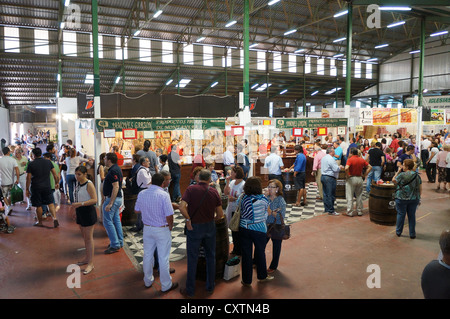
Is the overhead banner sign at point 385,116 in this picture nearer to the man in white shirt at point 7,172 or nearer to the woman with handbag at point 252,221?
the woman with handbag at point 252,221

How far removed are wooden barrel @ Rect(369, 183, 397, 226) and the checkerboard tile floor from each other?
1.38m

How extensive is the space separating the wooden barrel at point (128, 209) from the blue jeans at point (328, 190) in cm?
415

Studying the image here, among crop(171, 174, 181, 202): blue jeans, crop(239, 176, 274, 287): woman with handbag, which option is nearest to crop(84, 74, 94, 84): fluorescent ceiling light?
Answer: crop(171, 174, 181, 202): blue jeans

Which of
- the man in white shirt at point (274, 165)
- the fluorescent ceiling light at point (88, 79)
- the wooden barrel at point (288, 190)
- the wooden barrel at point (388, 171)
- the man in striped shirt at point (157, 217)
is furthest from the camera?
the fluorescent ceiling light at point (88, 79)

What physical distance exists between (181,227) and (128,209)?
3.80ft

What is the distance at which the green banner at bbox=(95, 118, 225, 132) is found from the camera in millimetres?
7704

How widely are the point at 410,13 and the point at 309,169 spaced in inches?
Result: 308

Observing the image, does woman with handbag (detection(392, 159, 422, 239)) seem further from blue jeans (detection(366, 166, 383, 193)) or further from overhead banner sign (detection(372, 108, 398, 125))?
overhead banner sign (detection(372, 108, 398, 125))

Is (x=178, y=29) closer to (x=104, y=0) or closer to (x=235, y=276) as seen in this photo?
(x=104, y=0)

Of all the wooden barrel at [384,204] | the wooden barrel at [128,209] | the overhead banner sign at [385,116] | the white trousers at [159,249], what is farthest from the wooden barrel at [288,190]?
the overhead banner sign at [385,116]

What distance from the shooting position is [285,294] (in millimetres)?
4055

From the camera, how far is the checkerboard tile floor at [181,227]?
5.48m

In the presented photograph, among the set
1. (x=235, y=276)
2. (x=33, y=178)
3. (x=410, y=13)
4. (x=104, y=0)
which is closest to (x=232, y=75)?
(x=104, y=0)

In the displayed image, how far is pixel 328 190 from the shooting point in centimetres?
757
